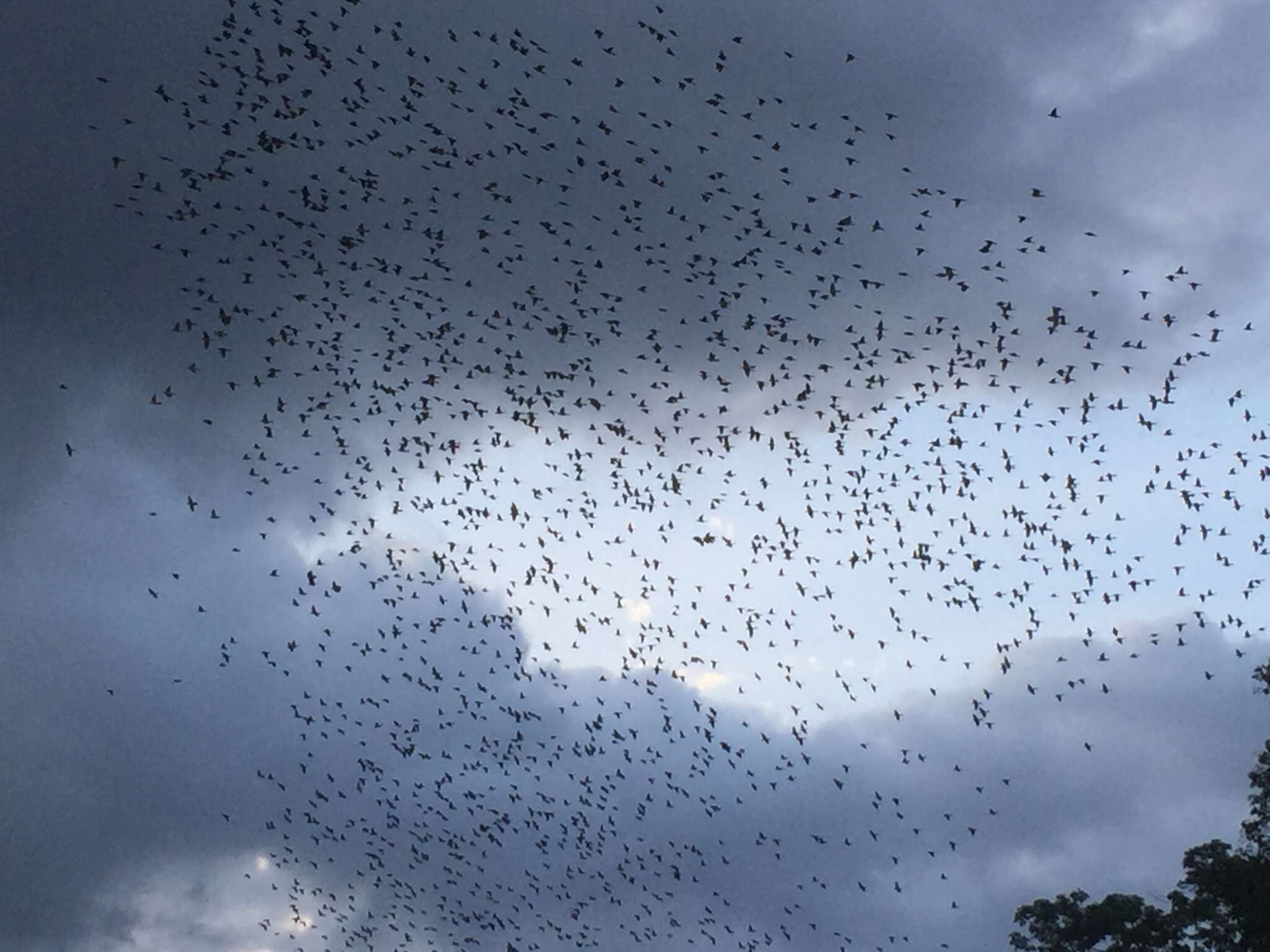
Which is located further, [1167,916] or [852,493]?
[1167,916]

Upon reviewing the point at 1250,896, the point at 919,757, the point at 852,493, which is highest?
the point at 852,493

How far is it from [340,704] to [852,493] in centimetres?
2806

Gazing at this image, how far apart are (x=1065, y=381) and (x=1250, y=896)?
1188 inches

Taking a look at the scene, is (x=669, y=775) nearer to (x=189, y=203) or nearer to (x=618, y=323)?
(x=618, y=323)

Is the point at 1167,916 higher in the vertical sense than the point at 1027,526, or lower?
lower

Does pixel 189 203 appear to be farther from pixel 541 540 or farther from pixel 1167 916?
pixel 1167 916

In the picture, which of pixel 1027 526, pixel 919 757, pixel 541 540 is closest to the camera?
pixel 1027 526

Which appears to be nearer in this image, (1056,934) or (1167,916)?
(1167,916)

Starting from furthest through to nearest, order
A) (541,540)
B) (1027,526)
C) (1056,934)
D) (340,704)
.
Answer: (1056,934) → (340,704) → (541,540) → (1027,526)

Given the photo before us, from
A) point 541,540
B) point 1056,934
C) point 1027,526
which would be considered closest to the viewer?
point 1027,526

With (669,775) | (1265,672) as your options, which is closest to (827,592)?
(669,775)

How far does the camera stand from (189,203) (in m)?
48.6

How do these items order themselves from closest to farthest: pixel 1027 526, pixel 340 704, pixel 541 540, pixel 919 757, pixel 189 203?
pixel 189 203 → pixel 1027 526 → pixel 541 540 → pixel 919 757 → pixel 340 704

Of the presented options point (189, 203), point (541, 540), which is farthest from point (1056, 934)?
point (189, 203)
